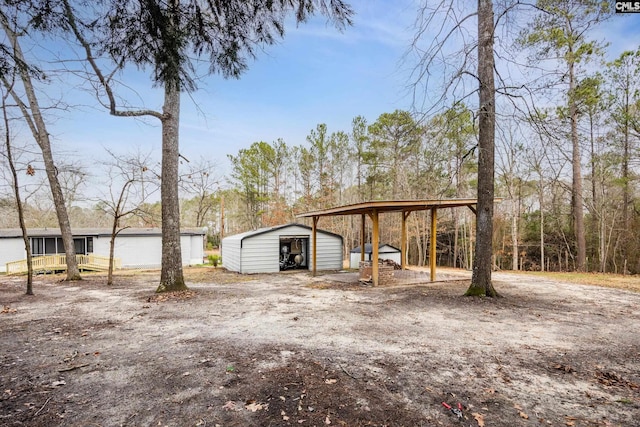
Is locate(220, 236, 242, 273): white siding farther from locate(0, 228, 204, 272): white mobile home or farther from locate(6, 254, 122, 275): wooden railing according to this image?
locate(6, 254, 122, 275): wooden railing

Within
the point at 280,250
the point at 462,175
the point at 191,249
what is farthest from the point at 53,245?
the point at 462,175

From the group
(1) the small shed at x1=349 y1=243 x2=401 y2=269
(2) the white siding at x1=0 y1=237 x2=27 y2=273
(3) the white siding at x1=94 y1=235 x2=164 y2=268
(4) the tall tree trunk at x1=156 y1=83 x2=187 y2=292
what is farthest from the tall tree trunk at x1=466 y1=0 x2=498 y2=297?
(2) the white siding at x1=0 y1=237 x2=27 y2=273

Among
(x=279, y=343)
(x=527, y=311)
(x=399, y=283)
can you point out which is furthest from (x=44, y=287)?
(x=527, y=311)

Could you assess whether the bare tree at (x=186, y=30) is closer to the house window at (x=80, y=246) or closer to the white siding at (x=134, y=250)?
the white siding at (x=134, y=250)

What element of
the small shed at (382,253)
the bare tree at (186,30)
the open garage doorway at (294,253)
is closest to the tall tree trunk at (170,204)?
the bare tree at (186,30)

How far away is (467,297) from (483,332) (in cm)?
236

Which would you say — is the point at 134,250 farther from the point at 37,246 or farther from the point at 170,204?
the point at 170,204

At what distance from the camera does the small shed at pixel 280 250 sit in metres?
12.6

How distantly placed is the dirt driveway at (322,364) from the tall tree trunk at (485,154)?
0.63 metres

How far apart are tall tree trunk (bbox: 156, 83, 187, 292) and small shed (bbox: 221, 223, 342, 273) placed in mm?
4592

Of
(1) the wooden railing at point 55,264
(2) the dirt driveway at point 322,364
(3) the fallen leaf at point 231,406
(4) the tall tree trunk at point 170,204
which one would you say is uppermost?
(4) the tall tree trunk at point 170,204

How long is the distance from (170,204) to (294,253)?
7597 millimetres

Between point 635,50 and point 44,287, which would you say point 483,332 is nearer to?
point 44,287

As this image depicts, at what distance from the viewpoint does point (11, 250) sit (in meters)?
15.6
